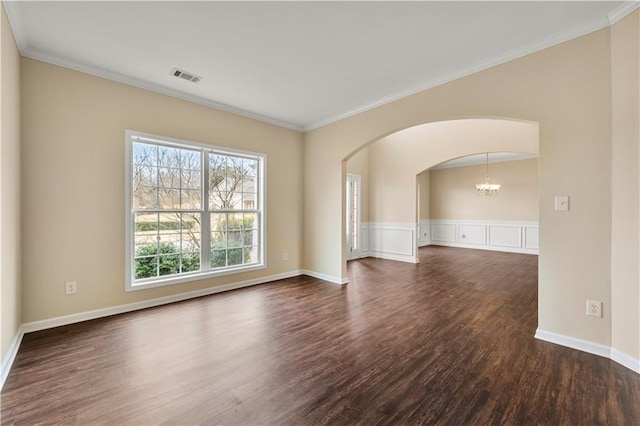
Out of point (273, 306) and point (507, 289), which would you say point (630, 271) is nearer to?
point (507, 289)

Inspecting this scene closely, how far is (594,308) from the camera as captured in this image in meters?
2.32

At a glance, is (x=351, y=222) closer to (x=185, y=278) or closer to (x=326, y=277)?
(x=326, y=277)

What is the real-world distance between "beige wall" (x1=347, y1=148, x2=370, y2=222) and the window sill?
3556 millimetres

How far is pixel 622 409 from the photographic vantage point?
1674 mm

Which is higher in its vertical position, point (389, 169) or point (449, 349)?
point (389, 169)

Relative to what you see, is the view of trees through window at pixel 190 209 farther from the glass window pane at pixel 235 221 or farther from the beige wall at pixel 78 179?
the beige wall at pixel 78 179

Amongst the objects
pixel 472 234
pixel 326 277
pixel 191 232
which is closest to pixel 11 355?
pixel 191 232

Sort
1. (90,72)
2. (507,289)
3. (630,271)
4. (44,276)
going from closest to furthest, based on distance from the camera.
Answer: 1. (630,271)
2. (44,276)
3. (90,72)
4. (507,289)

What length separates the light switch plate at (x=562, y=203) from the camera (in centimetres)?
245

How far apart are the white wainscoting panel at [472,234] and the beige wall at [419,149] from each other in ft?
12.3

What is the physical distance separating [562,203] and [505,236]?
6725 mm

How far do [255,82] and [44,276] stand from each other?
3.10 metres

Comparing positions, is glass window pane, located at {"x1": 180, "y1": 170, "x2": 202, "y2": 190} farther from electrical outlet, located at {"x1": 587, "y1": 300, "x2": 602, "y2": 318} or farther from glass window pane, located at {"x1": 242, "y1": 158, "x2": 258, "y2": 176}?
electrical outlet, located at {"x1": 587, "y1": 300, "x2": 602, "y2": 318}

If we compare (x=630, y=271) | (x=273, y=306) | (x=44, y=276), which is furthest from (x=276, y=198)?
(x=630, y=271)
